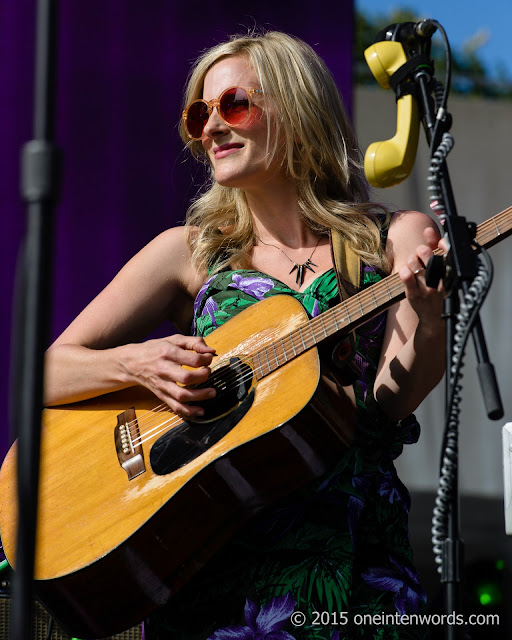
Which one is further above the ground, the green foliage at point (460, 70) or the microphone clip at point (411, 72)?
the green foliage at point (460, 70)

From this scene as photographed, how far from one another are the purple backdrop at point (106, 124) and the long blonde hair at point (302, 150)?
1.24m

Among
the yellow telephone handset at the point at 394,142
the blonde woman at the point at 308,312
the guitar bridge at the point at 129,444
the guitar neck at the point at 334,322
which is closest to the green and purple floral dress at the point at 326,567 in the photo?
the blonde woman at the point at 308,312

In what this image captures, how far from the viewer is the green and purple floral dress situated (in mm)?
1783

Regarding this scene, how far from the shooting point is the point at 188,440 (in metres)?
1.93

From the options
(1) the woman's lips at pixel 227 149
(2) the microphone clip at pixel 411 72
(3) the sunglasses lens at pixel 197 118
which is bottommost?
(1) the woman's lips at pixel 227 149

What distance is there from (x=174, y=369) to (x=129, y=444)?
22 cm

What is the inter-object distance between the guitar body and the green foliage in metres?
3.78

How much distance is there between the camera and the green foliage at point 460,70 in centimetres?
572

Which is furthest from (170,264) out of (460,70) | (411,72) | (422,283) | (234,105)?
(460,70)

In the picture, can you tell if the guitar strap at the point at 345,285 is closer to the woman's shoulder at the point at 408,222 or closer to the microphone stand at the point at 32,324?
the woman's shoulder at the point at 408,222

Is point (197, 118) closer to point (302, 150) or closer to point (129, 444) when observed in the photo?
point (302, 150)

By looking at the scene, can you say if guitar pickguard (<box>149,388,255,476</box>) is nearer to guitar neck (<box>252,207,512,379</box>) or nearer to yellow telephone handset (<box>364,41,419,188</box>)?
guitar neck (<box>252,207,512,379</box>)

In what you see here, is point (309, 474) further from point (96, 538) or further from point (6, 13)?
point (6, 13)

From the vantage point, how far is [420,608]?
183 cm
